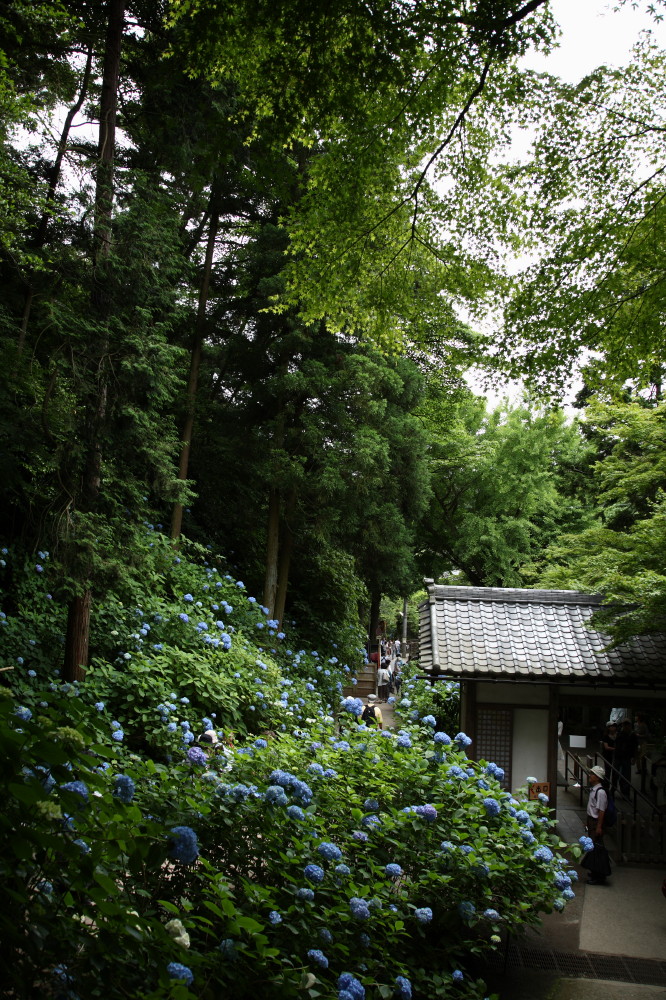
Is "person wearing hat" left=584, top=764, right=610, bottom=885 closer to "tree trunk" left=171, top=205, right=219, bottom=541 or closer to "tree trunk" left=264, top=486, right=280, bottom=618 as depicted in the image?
"tree trunk" left=264, top=486, right=280, bottom=618

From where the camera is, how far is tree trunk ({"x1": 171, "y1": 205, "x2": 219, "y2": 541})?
1422 cm

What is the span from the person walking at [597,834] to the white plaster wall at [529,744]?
0.85 meters

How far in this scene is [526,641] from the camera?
1113 cm

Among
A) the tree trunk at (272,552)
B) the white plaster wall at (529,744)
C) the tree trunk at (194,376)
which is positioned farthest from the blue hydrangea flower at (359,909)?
the tree trunk at (272,552)

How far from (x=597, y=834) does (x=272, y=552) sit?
8612mm

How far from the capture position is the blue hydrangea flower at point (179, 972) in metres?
2.48

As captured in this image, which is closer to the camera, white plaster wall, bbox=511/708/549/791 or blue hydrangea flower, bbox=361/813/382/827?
blue hydrangea flower, bbox=361/813/382/827

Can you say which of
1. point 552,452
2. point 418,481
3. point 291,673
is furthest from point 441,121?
point 552,452

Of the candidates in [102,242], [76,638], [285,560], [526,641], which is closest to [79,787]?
[76,638]

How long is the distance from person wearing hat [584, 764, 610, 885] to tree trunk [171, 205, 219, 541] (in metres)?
8.31

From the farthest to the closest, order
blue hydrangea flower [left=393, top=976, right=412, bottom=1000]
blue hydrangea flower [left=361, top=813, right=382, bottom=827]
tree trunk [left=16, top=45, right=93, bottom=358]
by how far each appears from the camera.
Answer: tree trunk [left=16, top=45, right=93, bottom=358] < blue hydrangea flower [left=361, top=813, right=382, bottom=827] < blue hydrangea flower [left=393, top=976, right=412, bottom=1000]

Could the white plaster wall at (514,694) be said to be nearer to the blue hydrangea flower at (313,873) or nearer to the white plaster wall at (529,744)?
the white plaster wall at (529,744)

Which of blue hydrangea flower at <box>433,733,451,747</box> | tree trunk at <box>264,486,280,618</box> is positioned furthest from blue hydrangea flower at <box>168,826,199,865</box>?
tree trunk at <box>264,486,280,618</box>

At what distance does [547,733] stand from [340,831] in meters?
6.72
